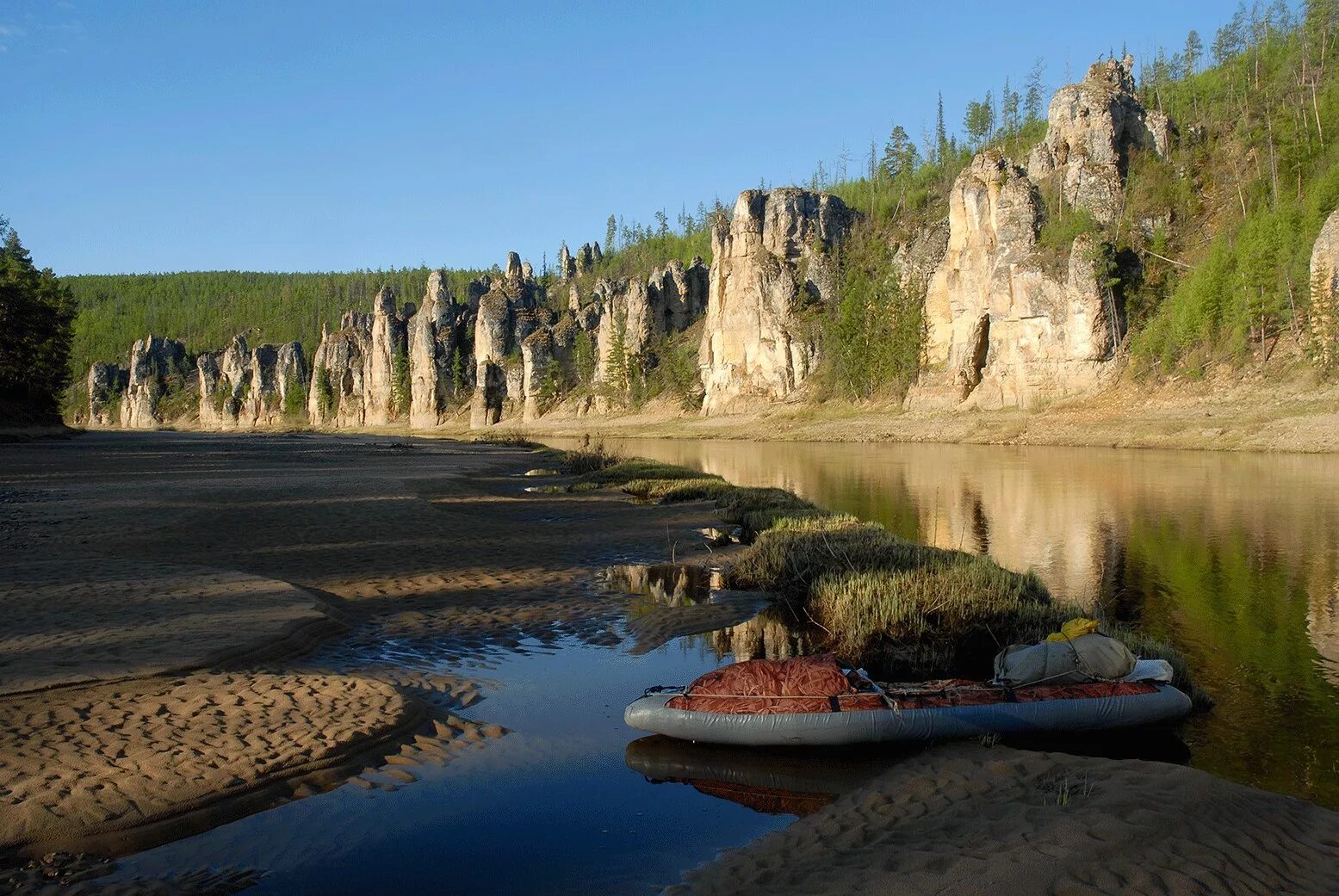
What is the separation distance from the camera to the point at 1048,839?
5438mm

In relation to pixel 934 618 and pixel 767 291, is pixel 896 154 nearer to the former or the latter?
pixel 767 291

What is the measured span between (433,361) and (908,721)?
137455 mm

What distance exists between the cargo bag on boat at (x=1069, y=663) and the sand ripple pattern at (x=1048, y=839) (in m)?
1.52

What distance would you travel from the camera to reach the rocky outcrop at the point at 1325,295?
52.1 m

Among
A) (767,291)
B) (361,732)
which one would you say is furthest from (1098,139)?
(361,732)

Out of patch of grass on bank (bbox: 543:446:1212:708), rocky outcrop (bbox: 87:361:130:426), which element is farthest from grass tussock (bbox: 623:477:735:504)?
rocky outcrop (bbox: 87:361:130:426)

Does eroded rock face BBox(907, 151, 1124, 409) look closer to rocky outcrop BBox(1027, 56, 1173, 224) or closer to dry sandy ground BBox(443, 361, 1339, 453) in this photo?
dry sandy ground BBox(443, 361, 1339, 453)

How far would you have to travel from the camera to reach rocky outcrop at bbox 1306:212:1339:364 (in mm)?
52062

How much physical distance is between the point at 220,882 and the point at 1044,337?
3159 inches

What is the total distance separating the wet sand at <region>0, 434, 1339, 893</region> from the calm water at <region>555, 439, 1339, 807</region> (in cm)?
253

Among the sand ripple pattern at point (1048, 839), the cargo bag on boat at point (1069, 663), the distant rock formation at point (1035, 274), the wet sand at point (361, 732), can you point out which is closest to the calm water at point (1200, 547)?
the cargo bag on boat at point (1069, 663)

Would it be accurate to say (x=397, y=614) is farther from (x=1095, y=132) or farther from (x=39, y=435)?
(x=1095, y=132)

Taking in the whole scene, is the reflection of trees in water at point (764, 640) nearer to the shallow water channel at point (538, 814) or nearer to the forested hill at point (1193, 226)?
the shallow water channel at point (538, 814)

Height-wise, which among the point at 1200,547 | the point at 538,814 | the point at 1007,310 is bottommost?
the point at 538,814
